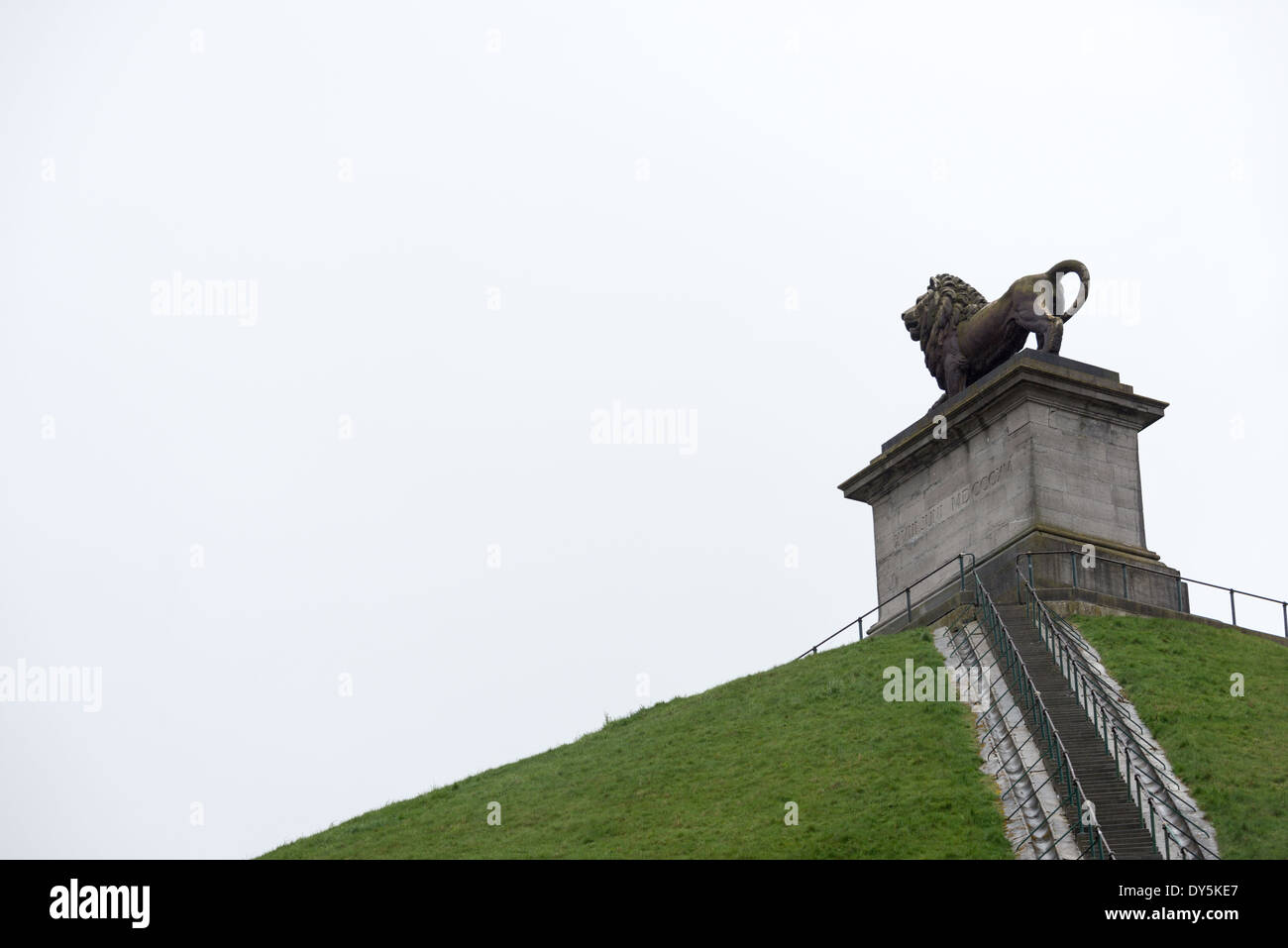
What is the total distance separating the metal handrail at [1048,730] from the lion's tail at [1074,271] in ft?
22.5

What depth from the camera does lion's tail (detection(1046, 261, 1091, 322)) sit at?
123 ft

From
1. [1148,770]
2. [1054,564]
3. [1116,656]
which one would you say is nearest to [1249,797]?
[1148,770]

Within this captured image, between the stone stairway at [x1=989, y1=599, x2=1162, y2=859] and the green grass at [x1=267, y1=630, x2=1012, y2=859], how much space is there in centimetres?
128

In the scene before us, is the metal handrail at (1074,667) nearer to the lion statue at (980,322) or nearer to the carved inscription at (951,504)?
the carved inscription at (951,504)

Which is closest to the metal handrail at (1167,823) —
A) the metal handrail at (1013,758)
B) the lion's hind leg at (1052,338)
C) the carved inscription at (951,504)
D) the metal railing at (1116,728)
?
the metal railing at (1116,728)

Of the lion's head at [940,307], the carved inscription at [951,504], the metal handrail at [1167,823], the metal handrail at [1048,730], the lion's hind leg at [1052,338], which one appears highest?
the lion's head at [940,307]

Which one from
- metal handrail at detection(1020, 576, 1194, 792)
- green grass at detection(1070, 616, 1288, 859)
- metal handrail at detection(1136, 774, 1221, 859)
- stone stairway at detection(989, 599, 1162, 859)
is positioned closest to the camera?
metal handrail at detection(1136, 774, 1221, 859)

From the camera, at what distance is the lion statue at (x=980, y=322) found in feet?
123

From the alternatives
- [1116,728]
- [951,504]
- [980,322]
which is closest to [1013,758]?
[1116,728]

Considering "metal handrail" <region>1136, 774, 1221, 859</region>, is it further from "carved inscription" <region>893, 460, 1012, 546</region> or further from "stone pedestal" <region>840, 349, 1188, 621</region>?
"carved inscription" <region>893, 460, 1012, 546</region>

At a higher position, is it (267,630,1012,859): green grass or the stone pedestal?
the stone pedestal

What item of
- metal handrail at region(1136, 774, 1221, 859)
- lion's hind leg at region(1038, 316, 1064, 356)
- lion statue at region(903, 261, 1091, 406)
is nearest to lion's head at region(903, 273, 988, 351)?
lion statue at region(903, 261, 1091, 406)

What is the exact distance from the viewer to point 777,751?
2911 cm
